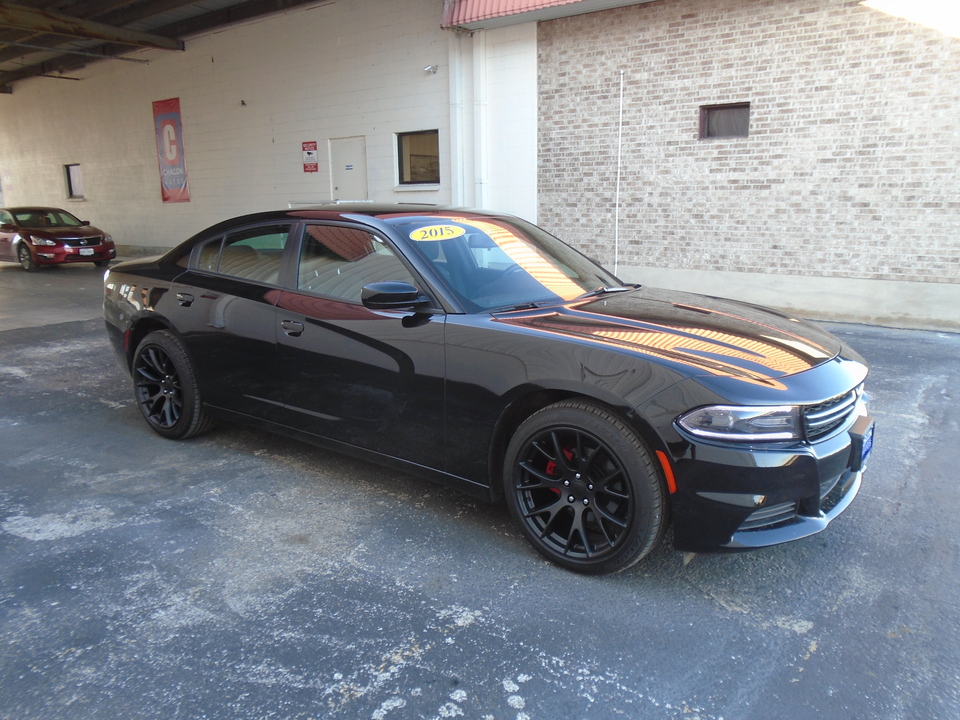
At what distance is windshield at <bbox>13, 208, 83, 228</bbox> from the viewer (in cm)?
1642

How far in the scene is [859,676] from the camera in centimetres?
237

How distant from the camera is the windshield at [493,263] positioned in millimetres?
3471

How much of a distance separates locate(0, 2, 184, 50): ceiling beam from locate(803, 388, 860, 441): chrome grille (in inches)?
693

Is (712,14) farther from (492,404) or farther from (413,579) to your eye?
(413,579)

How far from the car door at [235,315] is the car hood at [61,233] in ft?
45.3

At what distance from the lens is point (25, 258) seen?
53.0 ft

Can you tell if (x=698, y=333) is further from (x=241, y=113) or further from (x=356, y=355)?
(x=241, y=113)

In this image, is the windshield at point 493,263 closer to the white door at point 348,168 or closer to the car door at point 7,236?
the white door at point 348,168

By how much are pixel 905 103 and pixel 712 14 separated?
9.26 feet

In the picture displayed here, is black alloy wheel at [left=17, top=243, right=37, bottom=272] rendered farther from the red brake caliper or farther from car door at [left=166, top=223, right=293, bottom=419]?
the red brake caliper

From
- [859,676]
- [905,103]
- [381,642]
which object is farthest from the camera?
[905,103]

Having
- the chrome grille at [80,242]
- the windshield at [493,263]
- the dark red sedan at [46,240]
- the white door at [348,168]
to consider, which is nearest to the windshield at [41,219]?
the dark red sedan at [46,240]

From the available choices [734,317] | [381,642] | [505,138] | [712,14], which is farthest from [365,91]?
[381,642]

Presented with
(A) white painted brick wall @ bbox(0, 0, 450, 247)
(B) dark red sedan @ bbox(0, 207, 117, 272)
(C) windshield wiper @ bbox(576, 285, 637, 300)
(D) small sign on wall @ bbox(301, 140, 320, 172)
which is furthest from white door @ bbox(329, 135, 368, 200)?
(C) windshield wiper @ bbox(576, 285, 637, 300)
